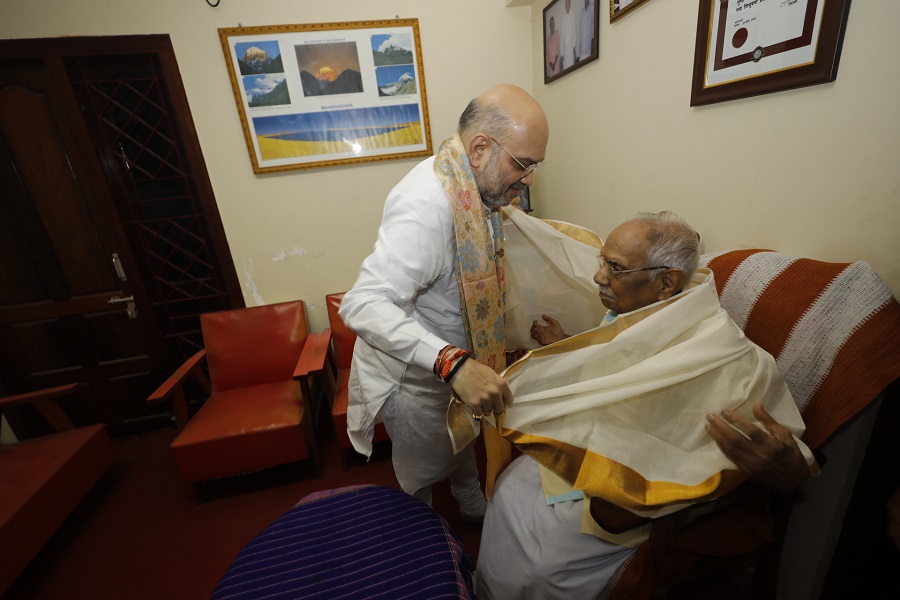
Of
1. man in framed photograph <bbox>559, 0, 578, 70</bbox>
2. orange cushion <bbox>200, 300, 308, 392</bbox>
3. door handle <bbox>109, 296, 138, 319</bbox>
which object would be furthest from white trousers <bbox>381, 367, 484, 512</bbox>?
door handle <bbox>109, 296, 138, 319</bbox>

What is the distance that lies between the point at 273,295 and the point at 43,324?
1.47 metres

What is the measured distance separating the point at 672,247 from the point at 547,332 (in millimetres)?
627

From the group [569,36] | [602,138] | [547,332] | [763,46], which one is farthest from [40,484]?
[569,36]

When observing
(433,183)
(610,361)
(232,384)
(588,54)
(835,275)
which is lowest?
(232,384)

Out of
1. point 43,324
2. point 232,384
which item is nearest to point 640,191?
point 232,384

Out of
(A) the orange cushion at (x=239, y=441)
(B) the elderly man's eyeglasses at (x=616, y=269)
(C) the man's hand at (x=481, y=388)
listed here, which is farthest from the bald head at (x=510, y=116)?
(A) the orange cushion at (x=239, y=441)

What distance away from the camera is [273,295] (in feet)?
8.83

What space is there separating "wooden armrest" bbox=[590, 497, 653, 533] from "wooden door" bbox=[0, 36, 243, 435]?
2.55 meters

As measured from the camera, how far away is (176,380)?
7.10 feet

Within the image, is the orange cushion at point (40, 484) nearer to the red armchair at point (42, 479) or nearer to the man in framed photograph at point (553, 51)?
the red armchair at point (42, 479)

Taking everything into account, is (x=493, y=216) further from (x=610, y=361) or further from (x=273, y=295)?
(x=273, y=295)

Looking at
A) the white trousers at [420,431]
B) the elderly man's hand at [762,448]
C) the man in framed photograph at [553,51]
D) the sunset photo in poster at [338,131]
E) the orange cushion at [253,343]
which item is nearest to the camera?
the elderly man's hand at [762,448]

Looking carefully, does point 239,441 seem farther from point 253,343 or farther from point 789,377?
point 789,377

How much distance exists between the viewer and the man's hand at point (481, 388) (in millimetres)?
909
